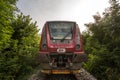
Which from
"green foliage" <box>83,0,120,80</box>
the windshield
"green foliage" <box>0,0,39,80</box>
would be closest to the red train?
the windshield

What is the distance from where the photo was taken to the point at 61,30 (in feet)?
59.2

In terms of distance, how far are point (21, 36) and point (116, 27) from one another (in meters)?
9.85

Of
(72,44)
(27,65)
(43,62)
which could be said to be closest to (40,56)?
(43,62)

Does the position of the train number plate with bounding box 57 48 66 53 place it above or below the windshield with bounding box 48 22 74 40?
below

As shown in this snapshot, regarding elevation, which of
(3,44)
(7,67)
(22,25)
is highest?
(22,25)

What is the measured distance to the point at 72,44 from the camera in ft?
57.2

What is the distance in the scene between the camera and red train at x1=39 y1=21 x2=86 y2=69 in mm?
17219

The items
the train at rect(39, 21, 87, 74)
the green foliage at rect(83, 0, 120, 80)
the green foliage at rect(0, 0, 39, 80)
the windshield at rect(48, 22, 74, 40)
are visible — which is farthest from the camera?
the green foliage at rect(0, 0, 39, 80)

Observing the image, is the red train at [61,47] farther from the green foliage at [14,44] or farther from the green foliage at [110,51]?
the green foliage at [14,44]

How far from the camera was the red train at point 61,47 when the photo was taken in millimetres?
17219

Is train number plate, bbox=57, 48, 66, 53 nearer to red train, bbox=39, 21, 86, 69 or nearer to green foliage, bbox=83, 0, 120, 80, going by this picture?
red train, bbox=39, 21, 86, 69

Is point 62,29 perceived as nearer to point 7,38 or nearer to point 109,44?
point 109,44

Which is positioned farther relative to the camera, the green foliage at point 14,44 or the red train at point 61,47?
the green foliage at point 14,44

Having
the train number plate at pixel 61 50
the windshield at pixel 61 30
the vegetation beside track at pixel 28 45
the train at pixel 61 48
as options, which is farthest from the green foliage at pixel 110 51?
the train number plate at pixel 61 50
